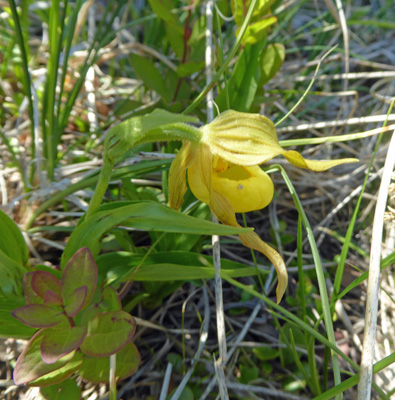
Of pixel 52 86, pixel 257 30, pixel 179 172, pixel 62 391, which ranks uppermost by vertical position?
pixel 257 30

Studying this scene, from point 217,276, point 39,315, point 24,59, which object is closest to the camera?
point 39,315

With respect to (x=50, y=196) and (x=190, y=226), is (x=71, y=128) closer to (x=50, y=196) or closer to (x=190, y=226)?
(x=50, y=196)

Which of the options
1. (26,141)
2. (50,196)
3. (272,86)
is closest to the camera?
(50,196)

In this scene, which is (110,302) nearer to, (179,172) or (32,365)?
(32,365)

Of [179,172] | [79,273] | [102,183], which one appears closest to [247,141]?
[179,172]

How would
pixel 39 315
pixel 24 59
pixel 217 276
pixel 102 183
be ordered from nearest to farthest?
pixel 39 315 < pixel 102 183 < pixel 217 276 < pixel 24 59

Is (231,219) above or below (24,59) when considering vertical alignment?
below

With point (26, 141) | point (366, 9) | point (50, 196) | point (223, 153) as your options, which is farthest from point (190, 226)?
point (366, 9)
